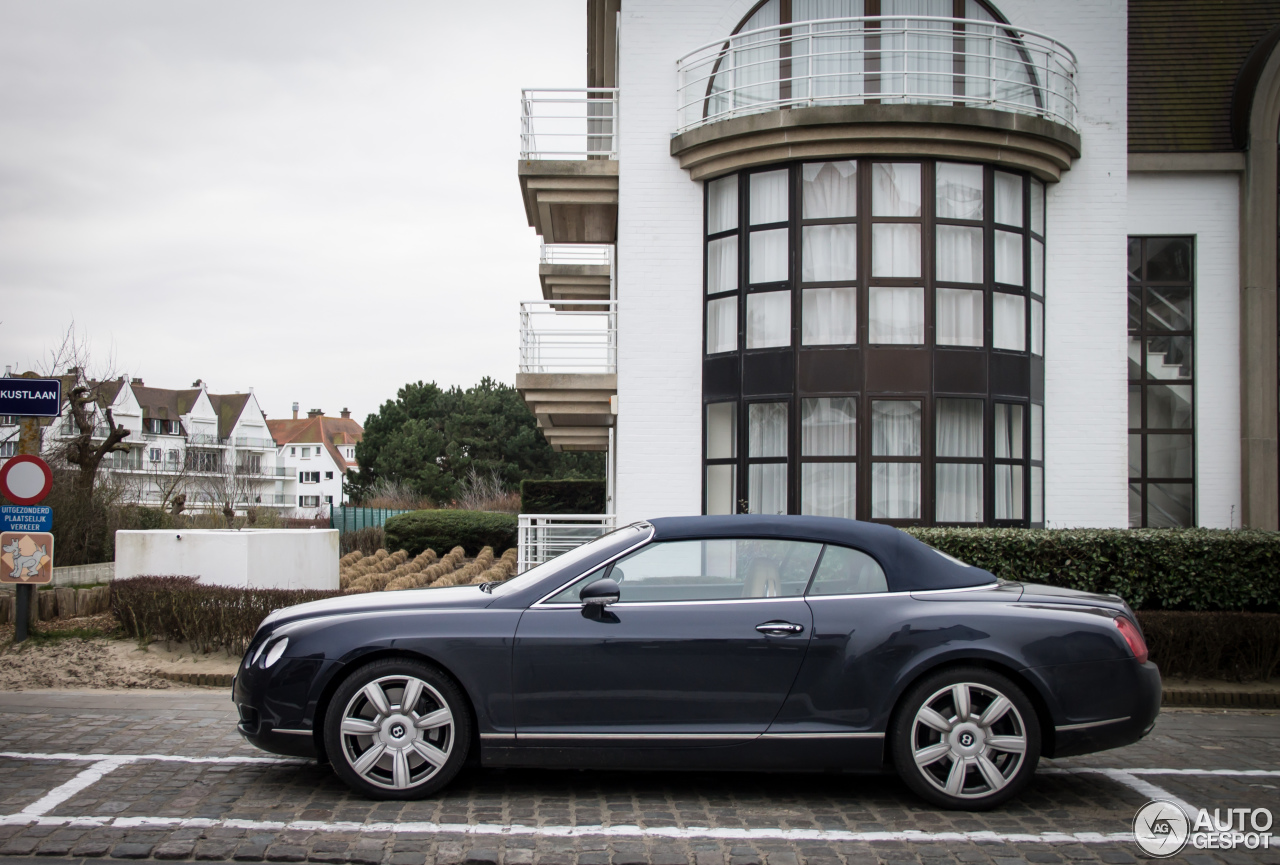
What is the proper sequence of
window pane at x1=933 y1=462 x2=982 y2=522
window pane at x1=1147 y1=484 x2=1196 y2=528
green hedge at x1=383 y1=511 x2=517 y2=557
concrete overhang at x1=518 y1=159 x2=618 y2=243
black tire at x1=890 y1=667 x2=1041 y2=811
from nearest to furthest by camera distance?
black tire at x1=890 y1=667 x2=1041 y2=811 → window pane at x1=933 y1=462 x2=982 y2=522 → concrete overhang at x1=518 y1=159 x2=618 y2=243 → window pane at x1=1147 y1=484 x2=1196 y2=528 → green hedge at x1=383 y1=511 x2=517 y2=557

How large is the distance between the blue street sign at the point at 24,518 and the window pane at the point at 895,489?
8835 mm

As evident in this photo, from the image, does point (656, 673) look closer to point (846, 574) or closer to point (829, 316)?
point (846, 574)

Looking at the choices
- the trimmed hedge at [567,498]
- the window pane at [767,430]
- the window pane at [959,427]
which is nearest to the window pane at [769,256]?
the window pane at [767,430]

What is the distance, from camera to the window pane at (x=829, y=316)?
40.6 ft

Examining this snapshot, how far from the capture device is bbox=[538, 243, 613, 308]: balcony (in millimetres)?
18438

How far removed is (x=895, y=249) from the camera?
40.8ft

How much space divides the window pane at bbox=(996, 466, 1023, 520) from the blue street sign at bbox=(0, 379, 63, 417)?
10.3 m

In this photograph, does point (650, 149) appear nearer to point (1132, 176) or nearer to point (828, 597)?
point (1132, 176)

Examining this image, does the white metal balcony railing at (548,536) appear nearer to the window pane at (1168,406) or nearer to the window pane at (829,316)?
the window pane at (829,316)

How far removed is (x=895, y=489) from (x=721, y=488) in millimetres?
2156

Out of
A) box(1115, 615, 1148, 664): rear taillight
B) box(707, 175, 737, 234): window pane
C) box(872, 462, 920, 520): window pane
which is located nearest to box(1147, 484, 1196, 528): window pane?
box(872, 462, 920, 520): window pane

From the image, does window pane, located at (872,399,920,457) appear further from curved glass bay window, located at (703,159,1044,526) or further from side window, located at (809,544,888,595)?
side window, located at (809,544,888,595)

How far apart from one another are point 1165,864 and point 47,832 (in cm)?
472

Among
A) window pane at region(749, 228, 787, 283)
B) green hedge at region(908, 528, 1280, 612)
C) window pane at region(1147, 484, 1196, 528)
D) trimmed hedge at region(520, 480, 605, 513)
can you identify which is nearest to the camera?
green hedge at region(908, 528, 1280, 612)
